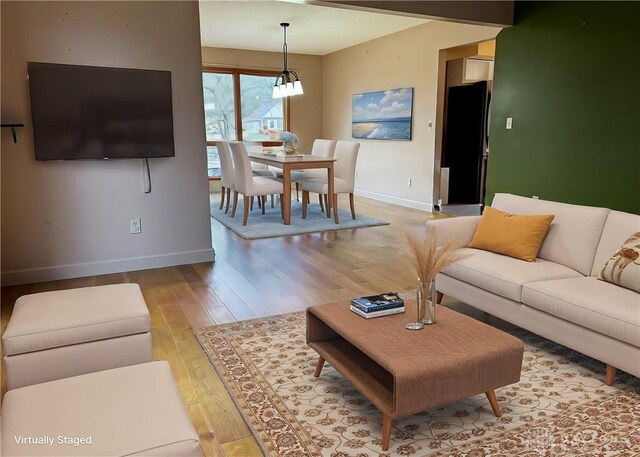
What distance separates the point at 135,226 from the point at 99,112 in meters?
0.95

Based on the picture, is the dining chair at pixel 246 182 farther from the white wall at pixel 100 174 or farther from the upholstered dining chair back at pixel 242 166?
the white wall at pixel 100 174

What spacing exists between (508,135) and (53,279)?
4.73 meters

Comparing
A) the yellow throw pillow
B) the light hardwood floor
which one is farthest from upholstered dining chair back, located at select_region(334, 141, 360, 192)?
the yellow throw pillow

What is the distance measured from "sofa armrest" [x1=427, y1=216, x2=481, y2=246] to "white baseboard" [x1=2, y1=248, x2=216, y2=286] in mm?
2103

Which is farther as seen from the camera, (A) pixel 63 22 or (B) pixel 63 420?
(A) pixel 63 22

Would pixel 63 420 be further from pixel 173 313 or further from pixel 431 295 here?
pixel 173 313

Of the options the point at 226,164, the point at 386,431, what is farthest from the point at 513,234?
the point at 226,164

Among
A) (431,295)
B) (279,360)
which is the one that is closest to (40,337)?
(279,360)

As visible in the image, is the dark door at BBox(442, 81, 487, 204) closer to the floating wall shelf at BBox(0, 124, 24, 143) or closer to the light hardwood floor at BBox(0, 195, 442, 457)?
the light hardwood floor at BBox(0, 195, 442, 457)

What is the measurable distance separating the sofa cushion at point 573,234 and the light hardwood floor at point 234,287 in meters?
1.05

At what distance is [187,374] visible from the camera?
7.66 feet

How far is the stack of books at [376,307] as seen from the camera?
210cm

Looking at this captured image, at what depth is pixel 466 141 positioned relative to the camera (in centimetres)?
751

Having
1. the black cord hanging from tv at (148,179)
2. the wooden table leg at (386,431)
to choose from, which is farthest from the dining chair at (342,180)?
the wooden table leg at (386,431)
